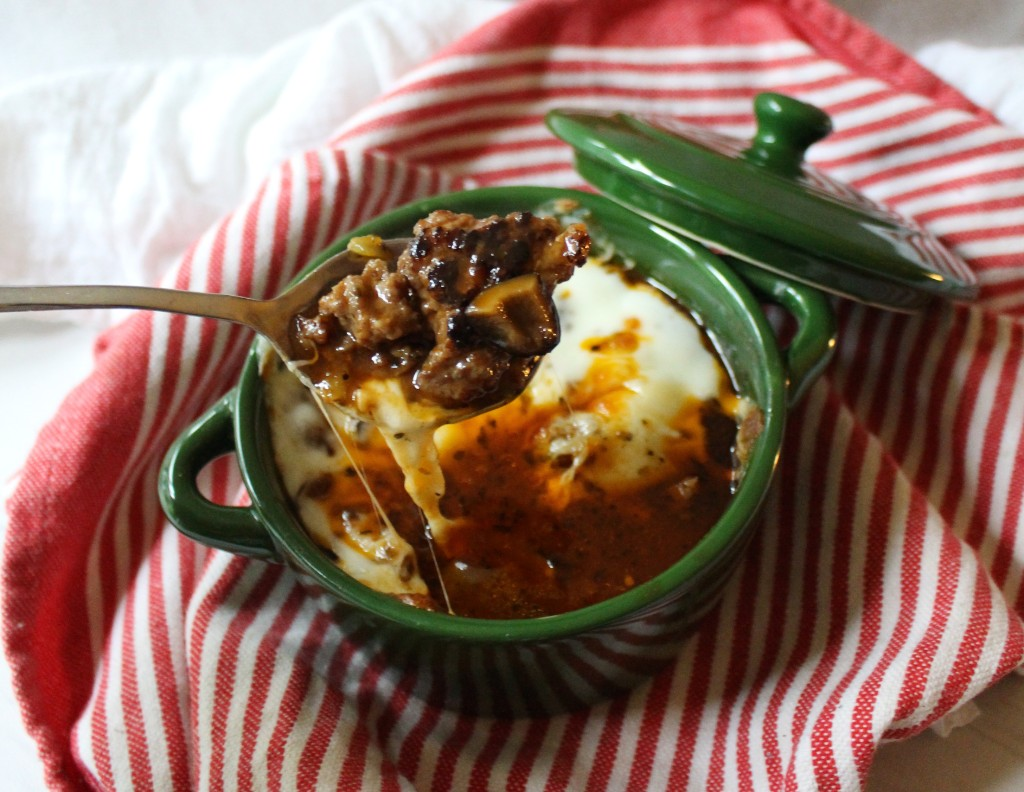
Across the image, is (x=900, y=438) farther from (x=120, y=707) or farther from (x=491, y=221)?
(x=120, y=707)

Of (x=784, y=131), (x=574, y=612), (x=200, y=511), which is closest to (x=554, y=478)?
(x=574, y=612)

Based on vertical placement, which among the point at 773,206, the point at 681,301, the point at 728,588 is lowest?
the point at 728,588

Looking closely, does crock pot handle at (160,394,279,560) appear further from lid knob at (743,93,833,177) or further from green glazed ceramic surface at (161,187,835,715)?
lid knob at (743,93,833,177)

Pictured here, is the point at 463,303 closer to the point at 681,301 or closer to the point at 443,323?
the point at 443,323

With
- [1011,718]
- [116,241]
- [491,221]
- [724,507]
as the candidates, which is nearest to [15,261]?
[116,241]

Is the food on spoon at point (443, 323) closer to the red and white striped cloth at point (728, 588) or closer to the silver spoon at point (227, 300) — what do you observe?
the silver spoon at point (227, 300)

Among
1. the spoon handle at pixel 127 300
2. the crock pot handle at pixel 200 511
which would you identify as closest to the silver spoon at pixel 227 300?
the spoon handle at pixel 127 300

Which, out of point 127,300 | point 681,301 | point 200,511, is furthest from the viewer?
point 681,301
